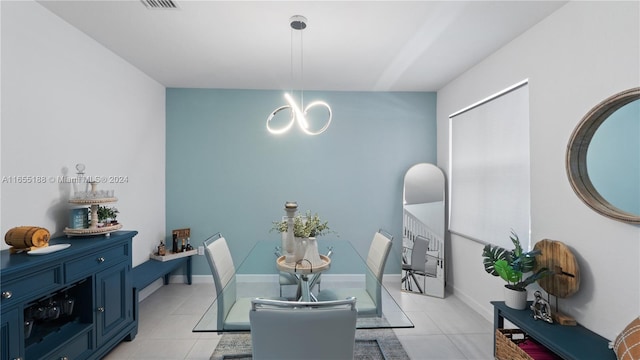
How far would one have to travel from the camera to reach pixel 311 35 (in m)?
2.53

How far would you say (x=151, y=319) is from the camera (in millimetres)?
2969

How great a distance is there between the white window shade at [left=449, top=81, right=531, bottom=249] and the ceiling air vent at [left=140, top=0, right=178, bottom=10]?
112 inches

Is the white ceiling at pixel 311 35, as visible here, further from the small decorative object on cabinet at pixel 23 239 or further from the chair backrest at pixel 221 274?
the chair backrest at pixel 221 274

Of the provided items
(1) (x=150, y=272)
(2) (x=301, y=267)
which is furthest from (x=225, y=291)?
(1) (x=150, y=272)

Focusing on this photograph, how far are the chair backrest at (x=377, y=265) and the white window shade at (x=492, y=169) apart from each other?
46.1 inches

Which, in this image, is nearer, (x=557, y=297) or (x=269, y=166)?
(x=557, y=297)

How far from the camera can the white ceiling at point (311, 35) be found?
84.3 inches

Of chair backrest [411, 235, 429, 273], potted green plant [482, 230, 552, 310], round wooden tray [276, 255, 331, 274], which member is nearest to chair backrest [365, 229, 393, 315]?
round wooden tray [276, 255, 331, 274]

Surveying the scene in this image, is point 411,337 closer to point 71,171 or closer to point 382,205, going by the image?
point 382,205

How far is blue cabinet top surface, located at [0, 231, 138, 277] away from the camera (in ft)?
5.20

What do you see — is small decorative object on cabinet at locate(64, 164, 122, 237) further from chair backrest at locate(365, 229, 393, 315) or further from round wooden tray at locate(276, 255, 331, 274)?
chair backrest at locate(365, 229, 393, 315)

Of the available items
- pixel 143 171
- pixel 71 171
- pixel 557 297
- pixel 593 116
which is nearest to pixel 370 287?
pixel 557 297

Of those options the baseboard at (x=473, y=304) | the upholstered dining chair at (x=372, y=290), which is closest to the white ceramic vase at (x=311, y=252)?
the upholstered dining chair at (x=372, y=290)

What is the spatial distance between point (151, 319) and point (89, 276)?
43.8 inches
